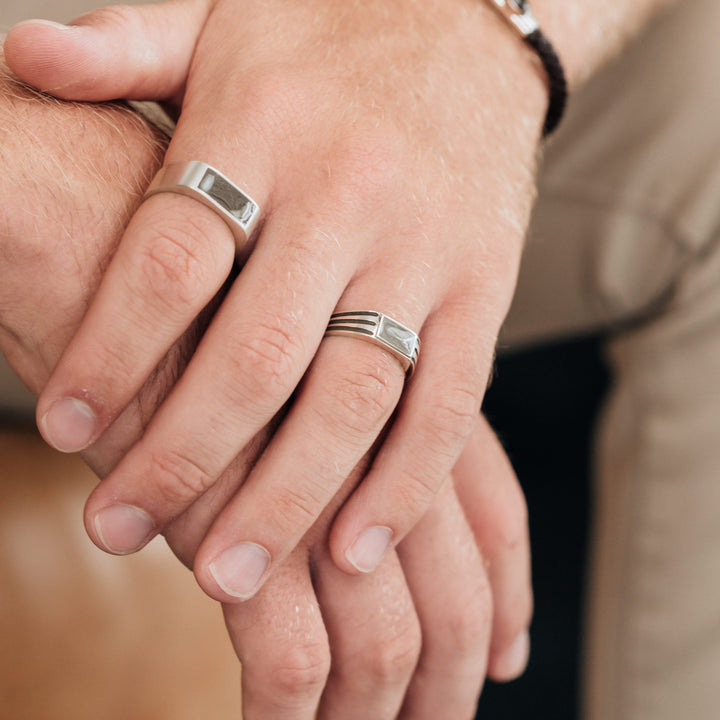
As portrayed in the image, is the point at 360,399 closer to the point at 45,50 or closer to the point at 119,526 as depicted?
the point at 119,526

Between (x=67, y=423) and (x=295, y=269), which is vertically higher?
(x=295, y=269)

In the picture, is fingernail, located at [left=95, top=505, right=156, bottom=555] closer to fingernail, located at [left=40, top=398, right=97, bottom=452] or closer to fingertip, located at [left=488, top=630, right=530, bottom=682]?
fingernail, located at [left=40, top=398, right=97, bottom=452]

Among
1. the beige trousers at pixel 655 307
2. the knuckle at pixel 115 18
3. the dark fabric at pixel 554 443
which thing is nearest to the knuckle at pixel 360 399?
the knuckle at pixel 115 18

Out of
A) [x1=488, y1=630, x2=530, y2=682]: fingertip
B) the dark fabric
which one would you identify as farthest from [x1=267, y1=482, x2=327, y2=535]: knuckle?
the dark fabric

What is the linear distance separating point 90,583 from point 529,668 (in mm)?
919

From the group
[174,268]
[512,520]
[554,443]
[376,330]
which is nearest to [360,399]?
[376,330]

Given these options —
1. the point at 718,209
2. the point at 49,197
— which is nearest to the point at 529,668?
the point at 718,209

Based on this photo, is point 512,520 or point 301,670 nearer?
point 301,670

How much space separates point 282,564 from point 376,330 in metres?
0.20

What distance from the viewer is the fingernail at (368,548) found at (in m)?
0.59

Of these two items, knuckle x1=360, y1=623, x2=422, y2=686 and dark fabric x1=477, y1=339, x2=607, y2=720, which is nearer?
knuckle x1=360, y1=623, x2=422, y2=686

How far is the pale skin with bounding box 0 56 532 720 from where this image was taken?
541 mm

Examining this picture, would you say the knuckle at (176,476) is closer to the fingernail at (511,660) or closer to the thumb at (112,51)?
the thumb at (112,51)

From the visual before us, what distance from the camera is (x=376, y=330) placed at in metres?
0.57
